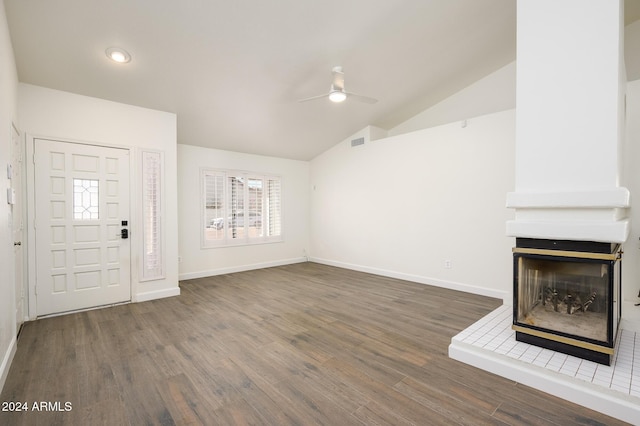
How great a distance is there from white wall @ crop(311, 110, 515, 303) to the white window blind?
3.64 metres

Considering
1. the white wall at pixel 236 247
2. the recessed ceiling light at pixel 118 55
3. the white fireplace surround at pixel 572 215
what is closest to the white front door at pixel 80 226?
the recessed ceiling light at pixel 118 55

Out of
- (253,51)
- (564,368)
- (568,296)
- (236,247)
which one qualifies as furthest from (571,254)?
(236,247)

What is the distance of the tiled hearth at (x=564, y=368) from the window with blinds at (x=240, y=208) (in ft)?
15.7

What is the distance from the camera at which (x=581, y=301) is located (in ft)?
7.89

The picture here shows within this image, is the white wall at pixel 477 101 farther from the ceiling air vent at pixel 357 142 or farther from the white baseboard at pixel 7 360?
the white baseboard at pixel 7 360

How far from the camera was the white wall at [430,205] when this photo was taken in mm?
4391

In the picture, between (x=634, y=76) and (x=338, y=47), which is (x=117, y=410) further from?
(x=634, y=76)

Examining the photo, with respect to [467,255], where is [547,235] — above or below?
above

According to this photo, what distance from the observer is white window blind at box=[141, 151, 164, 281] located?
14.5 feet

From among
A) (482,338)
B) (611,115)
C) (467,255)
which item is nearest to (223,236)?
(467,255)

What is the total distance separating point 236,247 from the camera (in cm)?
638

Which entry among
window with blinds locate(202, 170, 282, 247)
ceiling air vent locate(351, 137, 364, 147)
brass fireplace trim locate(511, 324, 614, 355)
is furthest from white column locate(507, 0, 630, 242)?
window with blinds locate(202, 170, 282, 247)

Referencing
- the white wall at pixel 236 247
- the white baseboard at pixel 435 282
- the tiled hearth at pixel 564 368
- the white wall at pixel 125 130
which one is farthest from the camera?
the white wall at pixel 236 247

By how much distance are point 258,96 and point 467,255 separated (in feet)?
13.3
